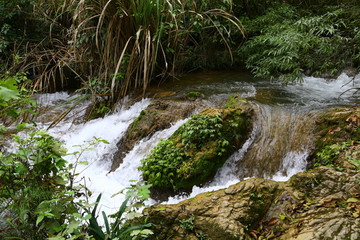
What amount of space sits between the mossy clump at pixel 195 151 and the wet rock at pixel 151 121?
1.76 feet

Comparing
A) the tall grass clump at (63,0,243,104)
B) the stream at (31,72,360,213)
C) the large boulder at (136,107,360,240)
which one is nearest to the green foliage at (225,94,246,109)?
the stream at (31,72,360,213)

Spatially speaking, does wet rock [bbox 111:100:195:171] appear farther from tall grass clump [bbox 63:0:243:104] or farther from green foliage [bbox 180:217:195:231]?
green foliage [bbox 180:217:195:231]

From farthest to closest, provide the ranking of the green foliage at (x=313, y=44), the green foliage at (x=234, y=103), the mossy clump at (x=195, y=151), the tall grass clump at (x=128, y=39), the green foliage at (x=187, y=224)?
the tall grass clump at (x=128, y=39) < the green foliage at (x=234, y=103) < the green foliage at (x=313, y=44) < the mossy clump at (x=195, y=151) < the green foliage at (x=187, y=224)

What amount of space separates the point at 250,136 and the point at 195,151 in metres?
0.83

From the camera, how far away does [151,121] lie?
4352 mm

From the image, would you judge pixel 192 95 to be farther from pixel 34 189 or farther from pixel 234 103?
pixel 34 189

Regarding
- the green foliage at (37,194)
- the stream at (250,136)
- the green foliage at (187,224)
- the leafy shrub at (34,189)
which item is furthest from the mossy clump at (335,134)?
the leafy shrub at (34,189)

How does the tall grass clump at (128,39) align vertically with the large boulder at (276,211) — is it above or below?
above

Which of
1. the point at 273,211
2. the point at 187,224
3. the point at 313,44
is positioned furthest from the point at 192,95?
the point at 187,224

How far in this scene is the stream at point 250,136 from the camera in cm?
355

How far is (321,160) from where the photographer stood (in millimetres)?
3273

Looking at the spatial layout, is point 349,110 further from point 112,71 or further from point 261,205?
point 112,71

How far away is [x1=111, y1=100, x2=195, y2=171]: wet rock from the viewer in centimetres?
423

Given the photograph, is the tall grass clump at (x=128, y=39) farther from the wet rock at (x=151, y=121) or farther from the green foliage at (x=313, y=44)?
the green foliage at (x=313, y=44)
